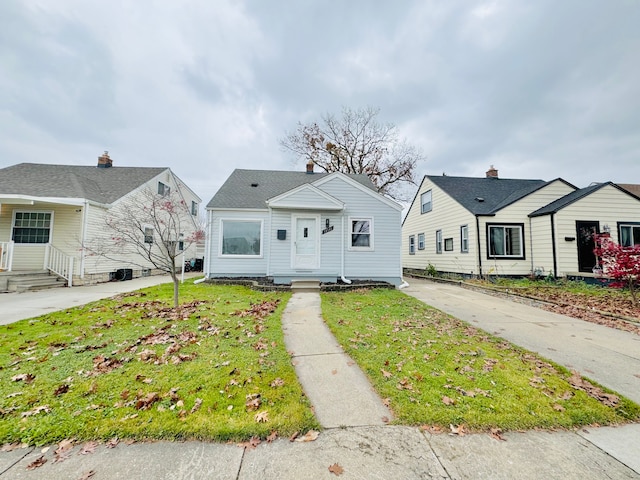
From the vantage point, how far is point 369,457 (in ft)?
7.16

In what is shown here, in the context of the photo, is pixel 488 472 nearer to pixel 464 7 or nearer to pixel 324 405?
pixel 324 405

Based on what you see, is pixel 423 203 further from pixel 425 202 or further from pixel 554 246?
pixel 554 246

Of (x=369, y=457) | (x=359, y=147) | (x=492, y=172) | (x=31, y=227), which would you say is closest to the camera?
(x=369, y=457)

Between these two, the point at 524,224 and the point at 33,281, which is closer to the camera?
the point at 33,281

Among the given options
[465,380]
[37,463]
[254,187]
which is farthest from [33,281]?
[465,380]

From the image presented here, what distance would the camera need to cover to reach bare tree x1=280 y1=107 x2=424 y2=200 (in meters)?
24.1

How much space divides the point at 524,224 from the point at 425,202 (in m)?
6.17

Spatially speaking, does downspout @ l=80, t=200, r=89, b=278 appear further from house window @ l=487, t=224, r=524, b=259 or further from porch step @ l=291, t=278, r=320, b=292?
house window @ l=487, t=224, r=524, b=259

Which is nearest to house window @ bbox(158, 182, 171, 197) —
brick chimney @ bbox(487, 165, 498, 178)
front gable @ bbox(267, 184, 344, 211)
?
front gable @ bbox(267, 184, 344, 211)

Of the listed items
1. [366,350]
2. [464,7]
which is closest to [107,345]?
[366,350]

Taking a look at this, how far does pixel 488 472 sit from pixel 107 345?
533cm

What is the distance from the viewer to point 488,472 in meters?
2.05

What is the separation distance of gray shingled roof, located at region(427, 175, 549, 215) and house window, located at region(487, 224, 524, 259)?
995mm

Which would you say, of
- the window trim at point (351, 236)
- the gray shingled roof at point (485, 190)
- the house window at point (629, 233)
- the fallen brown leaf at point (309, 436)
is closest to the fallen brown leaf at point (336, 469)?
the fallen brown leaf at point (309, 436)
